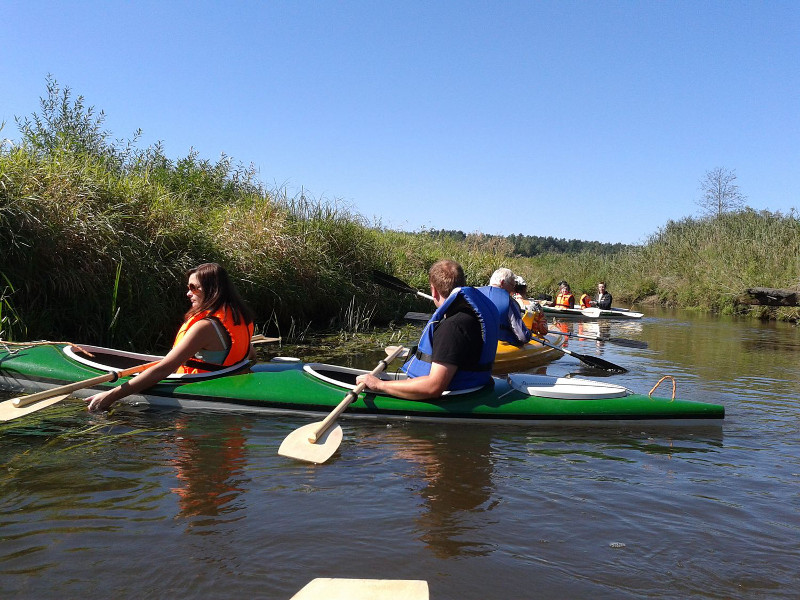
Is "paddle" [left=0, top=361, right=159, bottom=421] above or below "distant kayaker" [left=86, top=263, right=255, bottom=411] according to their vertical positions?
below

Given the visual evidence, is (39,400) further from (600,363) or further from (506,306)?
(600,363)

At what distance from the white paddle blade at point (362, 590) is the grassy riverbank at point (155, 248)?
4.56 metres

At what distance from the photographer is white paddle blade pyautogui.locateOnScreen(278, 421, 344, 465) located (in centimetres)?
333

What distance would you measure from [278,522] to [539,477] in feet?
4.73

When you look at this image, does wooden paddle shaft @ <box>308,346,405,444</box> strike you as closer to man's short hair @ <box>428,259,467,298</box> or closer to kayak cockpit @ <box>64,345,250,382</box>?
man's short hair @ <box>428,259,467,298</box>

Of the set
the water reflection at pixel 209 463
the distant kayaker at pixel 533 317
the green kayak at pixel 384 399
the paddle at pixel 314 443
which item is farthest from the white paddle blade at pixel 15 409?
the distant kayaker at pixel 533 317

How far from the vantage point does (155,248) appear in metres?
6.90

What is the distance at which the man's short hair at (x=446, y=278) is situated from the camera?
4023 mm

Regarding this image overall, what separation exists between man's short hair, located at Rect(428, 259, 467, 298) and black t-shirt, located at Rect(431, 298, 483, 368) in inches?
6.7

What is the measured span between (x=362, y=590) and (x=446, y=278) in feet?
8.01

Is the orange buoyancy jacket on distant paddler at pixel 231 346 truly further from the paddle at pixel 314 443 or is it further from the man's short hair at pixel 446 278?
the man's short hair at pixel 446 278

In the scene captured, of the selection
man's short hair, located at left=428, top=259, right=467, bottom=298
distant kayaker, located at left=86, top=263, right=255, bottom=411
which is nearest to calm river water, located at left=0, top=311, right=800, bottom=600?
distant kayaker, located at left=86, top=263, right=255, bottom=411

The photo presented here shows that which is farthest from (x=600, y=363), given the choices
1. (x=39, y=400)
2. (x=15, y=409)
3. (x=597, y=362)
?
(x=15, y=409)

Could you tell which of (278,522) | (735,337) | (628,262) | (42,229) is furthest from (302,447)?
(628,262)
